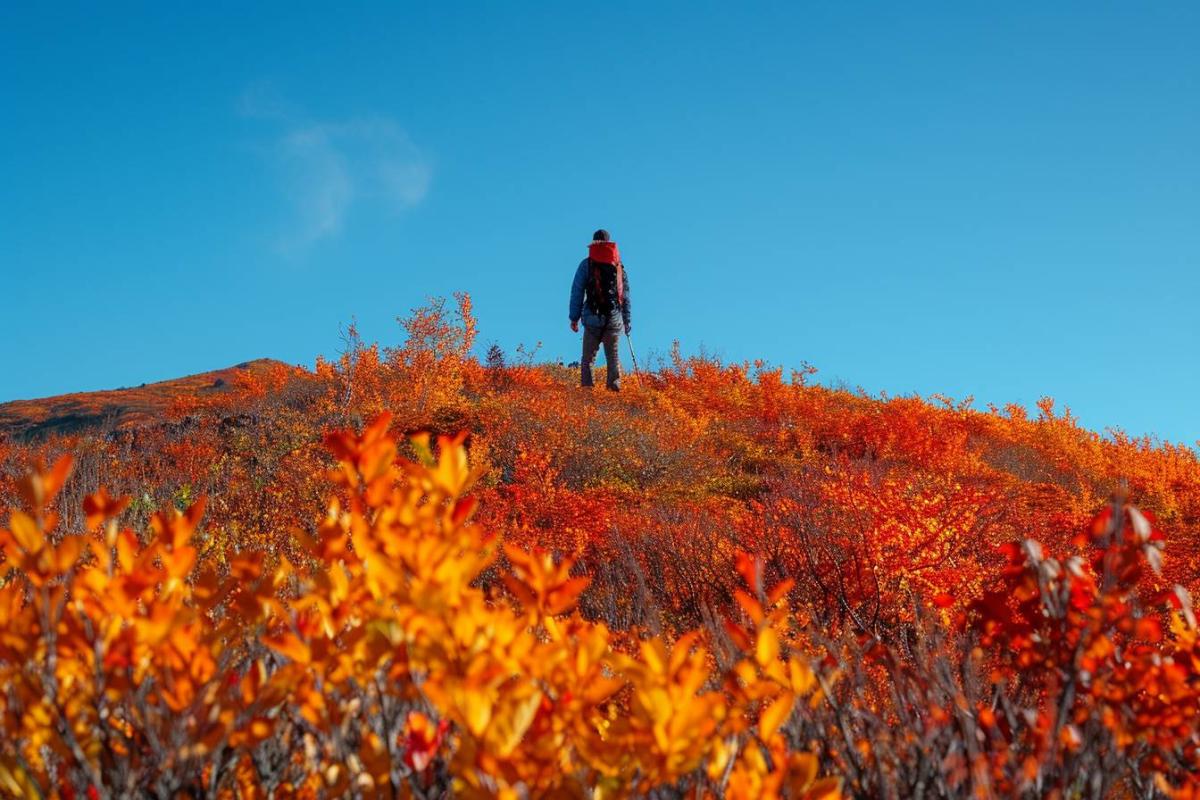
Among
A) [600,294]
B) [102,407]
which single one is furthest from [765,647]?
[102,407]

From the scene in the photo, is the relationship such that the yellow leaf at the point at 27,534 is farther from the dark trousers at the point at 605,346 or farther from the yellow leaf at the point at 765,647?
the dark trousers at the point at 605,346

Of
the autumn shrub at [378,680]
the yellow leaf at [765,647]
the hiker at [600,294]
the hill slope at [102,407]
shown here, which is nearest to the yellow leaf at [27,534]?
the autumn shrub at [378,680]

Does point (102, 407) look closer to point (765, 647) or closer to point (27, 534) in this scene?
point (27, 534)

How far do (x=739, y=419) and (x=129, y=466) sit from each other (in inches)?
410

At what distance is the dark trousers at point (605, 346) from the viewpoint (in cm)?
1170

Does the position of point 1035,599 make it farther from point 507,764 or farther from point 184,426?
point 184,426

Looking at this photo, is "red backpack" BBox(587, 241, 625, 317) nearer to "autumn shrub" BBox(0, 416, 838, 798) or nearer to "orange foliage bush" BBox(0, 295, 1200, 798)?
"orange foliage bush" BBox(0, 295, 1200, 798)

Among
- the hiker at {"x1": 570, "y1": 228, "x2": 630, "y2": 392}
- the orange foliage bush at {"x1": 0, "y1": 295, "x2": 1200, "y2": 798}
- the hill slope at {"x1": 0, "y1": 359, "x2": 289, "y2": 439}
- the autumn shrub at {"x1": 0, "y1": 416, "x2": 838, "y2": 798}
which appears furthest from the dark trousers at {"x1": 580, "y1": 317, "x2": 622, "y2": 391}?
the hill slope at {"x1": 0, "y1": 359, "x2": 289, "y2": 439}

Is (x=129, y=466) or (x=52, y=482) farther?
(x=129, y=466)

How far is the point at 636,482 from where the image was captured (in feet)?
35.8

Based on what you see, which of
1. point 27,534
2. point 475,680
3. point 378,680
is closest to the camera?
point 475,680

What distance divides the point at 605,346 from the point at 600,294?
988mm

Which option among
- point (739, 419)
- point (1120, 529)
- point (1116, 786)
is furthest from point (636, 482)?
point (1120, 529)

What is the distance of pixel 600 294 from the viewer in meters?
11.5
